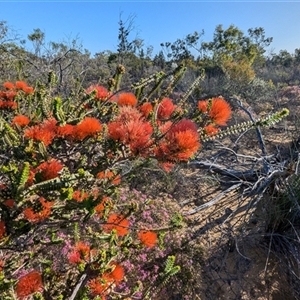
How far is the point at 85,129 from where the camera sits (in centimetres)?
126

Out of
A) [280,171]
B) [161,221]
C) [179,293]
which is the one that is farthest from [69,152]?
[280,171]

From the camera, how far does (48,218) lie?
146cm

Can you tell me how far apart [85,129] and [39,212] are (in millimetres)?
439

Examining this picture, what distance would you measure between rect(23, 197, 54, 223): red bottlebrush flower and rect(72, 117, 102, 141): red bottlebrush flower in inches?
13.7

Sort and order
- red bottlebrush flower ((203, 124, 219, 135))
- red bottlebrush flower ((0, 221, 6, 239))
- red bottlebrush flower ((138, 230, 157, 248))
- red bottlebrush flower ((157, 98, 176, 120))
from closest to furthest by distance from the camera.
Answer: red bottlebrush flower ((0, 221, 6, 239))
red bottlebrush flower ((203, 124, 219, 135))
red bottlebrush flower ((157, 98, 176, 120))
red bottlebrush flower ((138, 230, 157, 248))

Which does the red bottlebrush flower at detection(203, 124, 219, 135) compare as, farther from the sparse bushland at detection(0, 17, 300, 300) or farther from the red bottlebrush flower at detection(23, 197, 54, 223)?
the red bottlebrush flower at detection(23, 197, 54, 223)

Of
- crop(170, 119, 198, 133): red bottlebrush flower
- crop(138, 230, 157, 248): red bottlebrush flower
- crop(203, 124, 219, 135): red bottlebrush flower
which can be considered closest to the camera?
crop(170, 119, 198, 133): red bottlebrush flower

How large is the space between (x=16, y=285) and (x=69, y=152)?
76 cm

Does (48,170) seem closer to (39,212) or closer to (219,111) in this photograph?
(39,212)

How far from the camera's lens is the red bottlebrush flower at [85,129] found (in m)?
1.26

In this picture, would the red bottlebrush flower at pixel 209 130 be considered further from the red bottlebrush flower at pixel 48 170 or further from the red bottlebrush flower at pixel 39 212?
the red bottlebrush flower at pixel 39 212

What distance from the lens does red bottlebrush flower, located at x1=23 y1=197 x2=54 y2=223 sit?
1.33 meters

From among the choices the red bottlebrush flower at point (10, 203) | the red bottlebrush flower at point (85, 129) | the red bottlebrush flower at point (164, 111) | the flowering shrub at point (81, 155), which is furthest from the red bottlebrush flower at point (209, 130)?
the red bottlebrush flower at point (10, 203)

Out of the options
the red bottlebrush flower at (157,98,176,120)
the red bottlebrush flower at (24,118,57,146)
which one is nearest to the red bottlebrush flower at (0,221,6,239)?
the red bottlebrush flower at (24,118,57,146)
